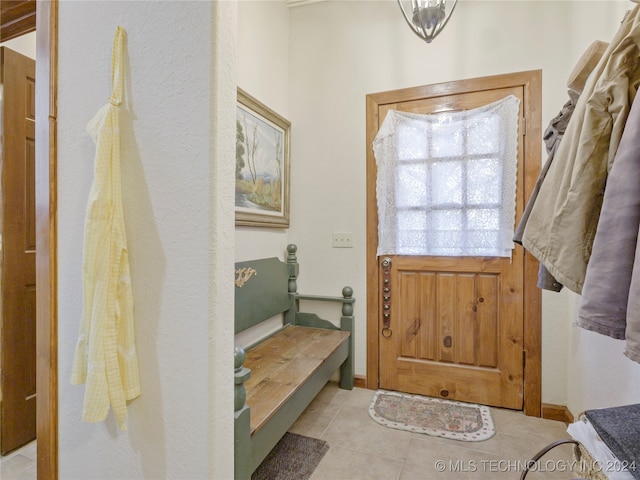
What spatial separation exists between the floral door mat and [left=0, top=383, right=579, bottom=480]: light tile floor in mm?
50

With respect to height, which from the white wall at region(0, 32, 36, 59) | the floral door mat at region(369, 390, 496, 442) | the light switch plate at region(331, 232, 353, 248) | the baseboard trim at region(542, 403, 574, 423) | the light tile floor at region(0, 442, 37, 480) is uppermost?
the white wall at region(0, 32, 36, 59)

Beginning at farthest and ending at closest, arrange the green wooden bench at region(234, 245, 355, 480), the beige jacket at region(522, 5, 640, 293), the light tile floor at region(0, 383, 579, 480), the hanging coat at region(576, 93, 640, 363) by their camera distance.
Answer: the light tile floor at region(0, 383, 579, 480) → the green wooden bench at region(234, 245, 355, 480) → the beige jacket at region(522, 5, 640, 293) → the hanging coat at region(576, 93, 640, 363)

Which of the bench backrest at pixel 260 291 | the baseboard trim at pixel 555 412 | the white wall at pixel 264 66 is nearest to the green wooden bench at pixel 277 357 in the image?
the bench backrest at pixel 260 291

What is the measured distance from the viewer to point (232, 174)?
881mm

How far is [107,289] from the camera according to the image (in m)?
0.82

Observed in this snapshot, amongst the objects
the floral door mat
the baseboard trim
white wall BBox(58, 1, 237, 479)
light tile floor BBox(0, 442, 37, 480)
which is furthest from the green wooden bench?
the baseboard trim

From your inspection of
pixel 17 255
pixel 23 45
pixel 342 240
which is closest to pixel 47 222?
pixel 17 255

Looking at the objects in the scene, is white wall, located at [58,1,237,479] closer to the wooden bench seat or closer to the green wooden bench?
the green wooden bench

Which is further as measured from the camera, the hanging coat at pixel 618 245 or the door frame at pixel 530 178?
the door frame at pixel 530 178

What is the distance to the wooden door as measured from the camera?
1.66m

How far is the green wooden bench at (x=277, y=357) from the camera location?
1144mm

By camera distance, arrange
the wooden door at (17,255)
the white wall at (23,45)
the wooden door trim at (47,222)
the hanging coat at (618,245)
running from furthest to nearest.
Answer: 1. the white wall at (23,45)
2. the wooden door at (17,255)
3. the wooden door trim at (47,222)
4. the hanging coat at (618,245)

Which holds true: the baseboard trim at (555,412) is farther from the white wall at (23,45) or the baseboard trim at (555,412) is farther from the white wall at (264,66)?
the white wall at (23,45)

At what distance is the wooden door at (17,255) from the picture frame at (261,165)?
1.09 m
